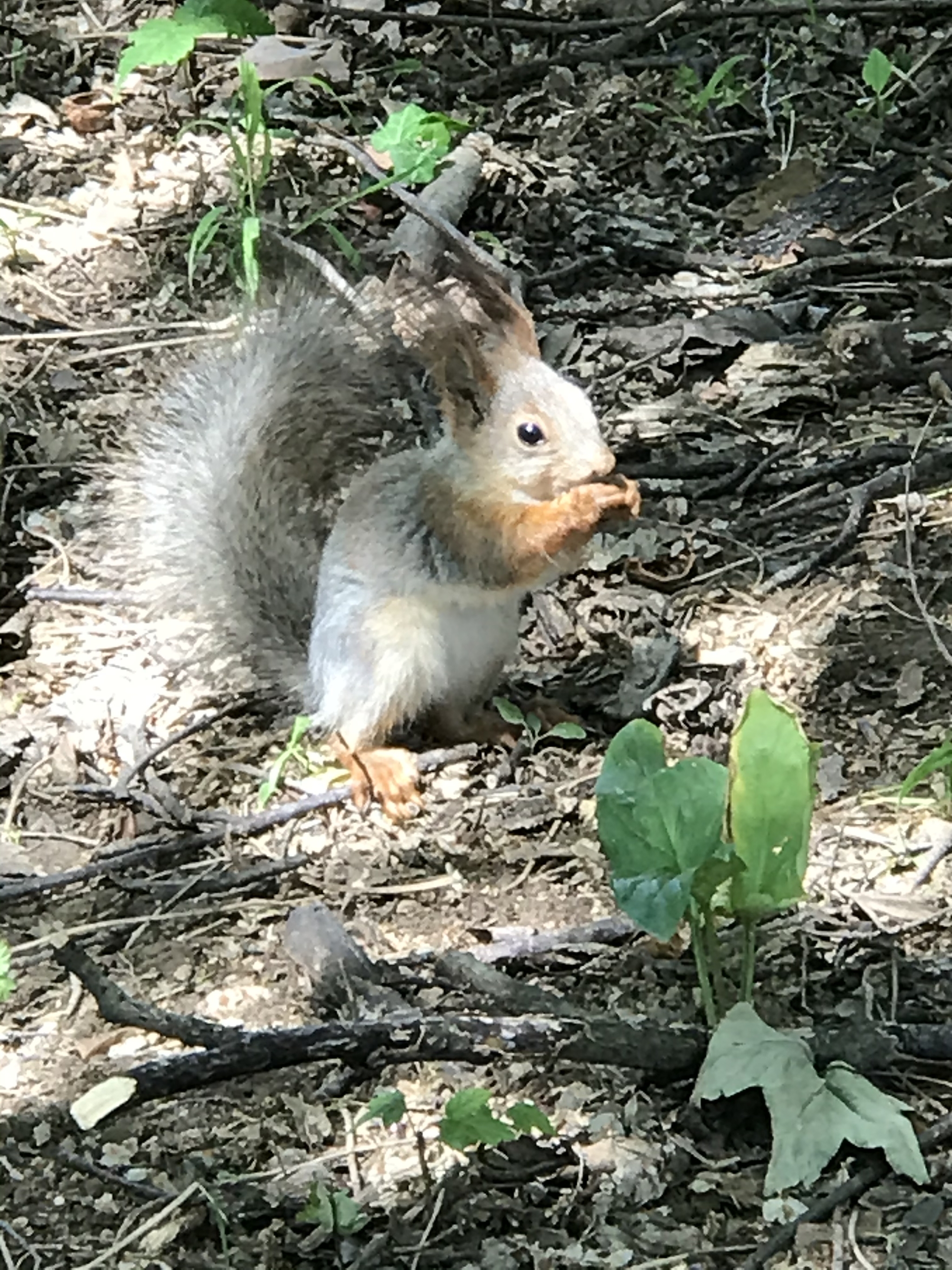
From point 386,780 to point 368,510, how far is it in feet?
1.39

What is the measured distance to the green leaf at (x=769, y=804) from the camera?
66.4 inches

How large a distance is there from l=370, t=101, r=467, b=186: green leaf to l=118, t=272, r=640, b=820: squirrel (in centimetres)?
69

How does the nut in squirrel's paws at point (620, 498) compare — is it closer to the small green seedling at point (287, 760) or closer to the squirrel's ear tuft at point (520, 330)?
the squirrel's ear tuft at point (520, 330)

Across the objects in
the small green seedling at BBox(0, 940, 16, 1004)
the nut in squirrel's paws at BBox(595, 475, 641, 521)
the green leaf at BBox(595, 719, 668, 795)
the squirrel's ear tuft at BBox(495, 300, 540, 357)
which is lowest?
the small green seedling at BBox(0, 940, 16, 1004)

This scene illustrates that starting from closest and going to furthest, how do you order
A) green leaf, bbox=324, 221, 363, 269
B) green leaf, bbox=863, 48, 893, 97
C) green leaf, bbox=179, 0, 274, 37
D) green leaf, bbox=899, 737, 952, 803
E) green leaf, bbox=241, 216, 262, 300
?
1. green leaf, bbox=899, 737, 952, 803
2. green leaf, bbox=241, 216, 262, 300
3. green leaf, bbox=324, 221, 363, 269
4. green leaf, bbox=179, 0, 274, 37
5. green leaf, bbox=863, 48, 893, 97

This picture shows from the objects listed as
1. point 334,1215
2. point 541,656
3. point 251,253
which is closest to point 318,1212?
point 334,1215

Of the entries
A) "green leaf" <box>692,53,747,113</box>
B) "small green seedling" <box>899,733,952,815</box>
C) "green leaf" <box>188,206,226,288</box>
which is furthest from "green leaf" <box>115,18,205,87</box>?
"small green seedling" <box>899,733,952,815</box>

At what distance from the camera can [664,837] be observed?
1.67 metres

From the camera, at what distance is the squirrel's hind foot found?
2.42m

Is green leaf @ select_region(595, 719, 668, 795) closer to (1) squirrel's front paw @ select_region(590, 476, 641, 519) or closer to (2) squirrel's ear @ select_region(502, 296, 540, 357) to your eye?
(1) squirrel's front paw @ select_region(590, 476, 641, 519)

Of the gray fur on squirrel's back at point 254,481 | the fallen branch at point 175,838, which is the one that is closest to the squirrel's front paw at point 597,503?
the fallen branch at point 175,838

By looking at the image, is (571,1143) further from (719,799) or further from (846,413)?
(846,413)

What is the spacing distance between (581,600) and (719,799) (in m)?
1.18

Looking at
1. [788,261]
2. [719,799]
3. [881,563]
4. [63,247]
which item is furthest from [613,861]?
[63,247]
